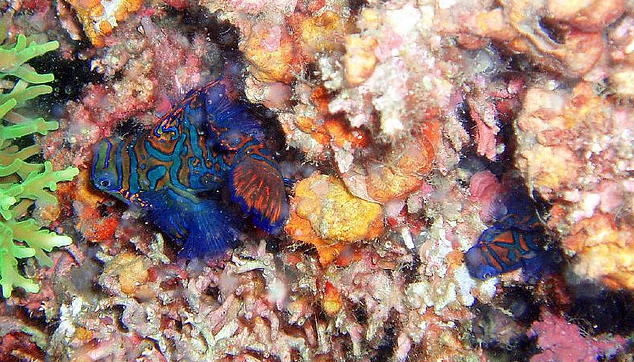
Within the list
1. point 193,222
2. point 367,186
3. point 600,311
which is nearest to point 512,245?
point 600,311

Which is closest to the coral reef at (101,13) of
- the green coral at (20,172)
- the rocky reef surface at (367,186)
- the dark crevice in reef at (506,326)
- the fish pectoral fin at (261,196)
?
the rocky reef surface at (367,186)

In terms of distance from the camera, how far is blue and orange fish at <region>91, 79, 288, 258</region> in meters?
4.20

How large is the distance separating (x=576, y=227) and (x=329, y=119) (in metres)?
1.89

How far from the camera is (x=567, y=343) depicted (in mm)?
3834

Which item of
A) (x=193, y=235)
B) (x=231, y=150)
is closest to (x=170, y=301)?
(x=193, y=235)

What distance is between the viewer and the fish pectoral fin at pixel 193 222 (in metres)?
4.52

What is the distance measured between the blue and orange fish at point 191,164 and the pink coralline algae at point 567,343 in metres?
2.91

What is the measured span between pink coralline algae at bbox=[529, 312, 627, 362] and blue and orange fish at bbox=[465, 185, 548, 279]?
1.68 feet

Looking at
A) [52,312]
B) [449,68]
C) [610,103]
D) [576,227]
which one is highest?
[449,68]

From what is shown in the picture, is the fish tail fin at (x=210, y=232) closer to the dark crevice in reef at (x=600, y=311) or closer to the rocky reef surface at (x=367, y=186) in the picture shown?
the rocky reef surface at (x=367, y=186)

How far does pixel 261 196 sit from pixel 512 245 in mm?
2334

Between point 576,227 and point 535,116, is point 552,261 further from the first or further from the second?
point 535,116

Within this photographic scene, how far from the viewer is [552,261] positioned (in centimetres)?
383

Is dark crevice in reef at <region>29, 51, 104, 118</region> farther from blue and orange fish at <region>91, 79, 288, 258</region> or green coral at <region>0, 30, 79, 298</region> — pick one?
blue and orange fish at <region>91, 79, 288, 258</region>
